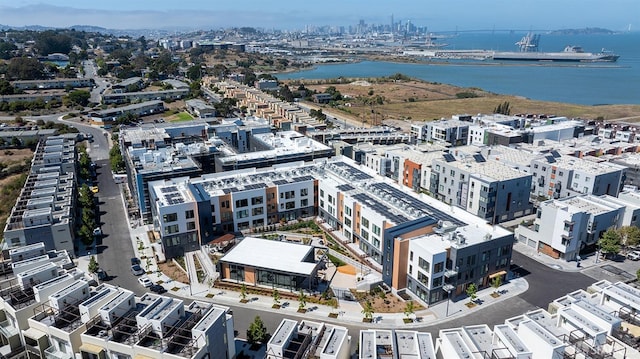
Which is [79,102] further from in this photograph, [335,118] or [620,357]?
[620,357]

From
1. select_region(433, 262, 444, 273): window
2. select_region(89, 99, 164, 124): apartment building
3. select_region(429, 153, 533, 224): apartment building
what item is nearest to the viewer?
select_region(433, 262, 444, 273): window

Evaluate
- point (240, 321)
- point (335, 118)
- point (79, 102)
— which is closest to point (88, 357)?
point (240, 321)

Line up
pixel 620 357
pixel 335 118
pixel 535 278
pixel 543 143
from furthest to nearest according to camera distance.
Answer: pixel 335 118 < pixel 543 143 < pixel 535 278 < pixel 620 357

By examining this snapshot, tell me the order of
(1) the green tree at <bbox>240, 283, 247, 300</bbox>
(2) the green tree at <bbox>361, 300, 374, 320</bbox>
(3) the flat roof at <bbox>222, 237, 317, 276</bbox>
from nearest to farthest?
(2) the green tree at <bbox>361, 300, 374, 320</bbox> < (1) the green tree at <bbox>240, 283, 247, 300</bbox> < (3) the flat roof at <bbox>222, 237, 317, 276</bbox>

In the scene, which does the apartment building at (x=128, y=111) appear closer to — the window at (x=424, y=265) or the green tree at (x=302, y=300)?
the green tree at (x=302, y=300)

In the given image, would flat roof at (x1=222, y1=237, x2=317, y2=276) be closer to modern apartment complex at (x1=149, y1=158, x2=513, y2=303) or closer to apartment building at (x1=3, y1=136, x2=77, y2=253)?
modern apartment complex at (x1=149, y1=158, x2=513, y2=303)

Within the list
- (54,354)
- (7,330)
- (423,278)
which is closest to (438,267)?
(423,278)

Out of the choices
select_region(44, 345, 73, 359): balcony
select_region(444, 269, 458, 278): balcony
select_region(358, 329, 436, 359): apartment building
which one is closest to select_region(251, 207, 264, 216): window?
select_region(444, 269, 458, 278): balcony
